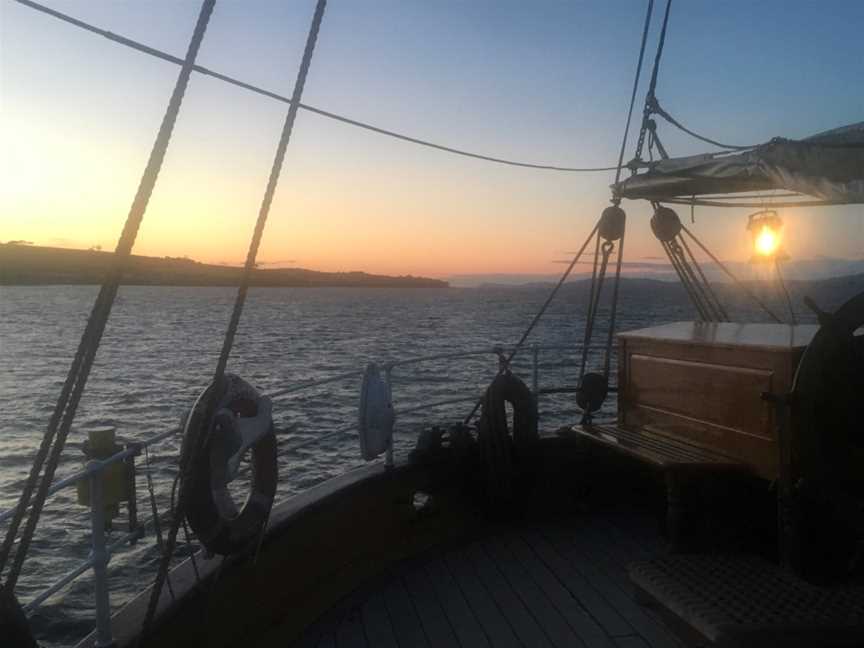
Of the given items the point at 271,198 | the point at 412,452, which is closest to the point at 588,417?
the point at 412,452

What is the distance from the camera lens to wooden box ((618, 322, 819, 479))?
165 inches

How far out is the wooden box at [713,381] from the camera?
420 centimetres

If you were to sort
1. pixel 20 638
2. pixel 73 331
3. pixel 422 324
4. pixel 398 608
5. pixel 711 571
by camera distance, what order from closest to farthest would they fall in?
pixel 20 638
pixel 711 571
pixel 398 608
pixel 73 331
pixel 422 324

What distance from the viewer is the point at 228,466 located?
11.4ft

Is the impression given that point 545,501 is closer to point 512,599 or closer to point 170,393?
point 512,599

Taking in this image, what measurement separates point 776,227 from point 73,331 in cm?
8634

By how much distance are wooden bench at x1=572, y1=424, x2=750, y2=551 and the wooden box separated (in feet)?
0.22

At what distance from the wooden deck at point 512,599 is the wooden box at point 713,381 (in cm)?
97

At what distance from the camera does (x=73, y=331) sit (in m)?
82.4

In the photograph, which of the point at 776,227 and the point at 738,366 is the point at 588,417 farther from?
the point at 776,227

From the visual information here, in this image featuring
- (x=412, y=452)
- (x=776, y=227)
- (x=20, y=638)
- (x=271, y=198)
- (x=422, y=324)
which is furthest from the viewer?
(x=422, y=324)

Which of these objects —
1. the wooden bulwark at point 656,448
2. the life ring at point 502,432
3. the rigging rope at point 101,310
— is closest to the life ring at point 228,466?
the rigging rope at point 101,310

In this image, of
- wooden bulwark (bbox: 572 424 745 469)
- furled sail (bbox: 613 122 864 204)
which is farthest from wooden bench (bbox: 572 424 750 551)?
furled sail (bbox: 613 122 864 204)

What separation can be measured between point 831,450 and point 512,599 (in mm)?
1936
